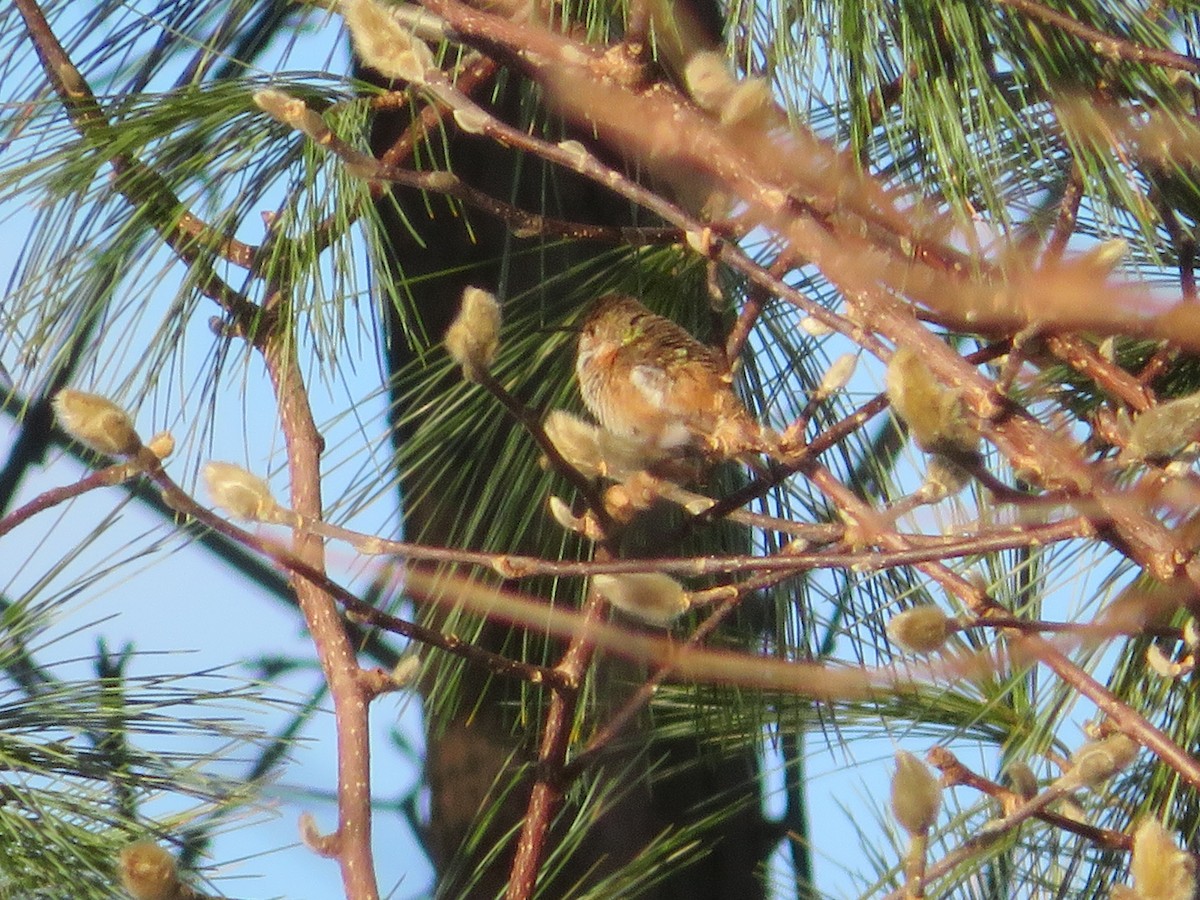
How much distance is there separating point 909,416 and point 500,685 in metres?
0.72

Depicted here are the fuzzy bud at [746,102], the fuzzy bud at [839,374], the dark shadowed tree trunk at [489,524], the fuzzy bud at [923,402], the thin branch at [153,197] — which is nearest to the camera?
the fuzzy bud at [923,402]

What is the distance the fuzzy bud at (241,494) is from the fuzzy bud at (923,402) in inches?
9.4

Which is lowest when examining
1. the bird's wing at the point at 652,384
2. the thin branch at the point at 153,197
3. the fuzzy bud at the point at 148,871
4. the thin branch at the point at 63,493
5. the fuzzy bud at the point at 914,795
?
the fuzzy bud at the point at 914,795

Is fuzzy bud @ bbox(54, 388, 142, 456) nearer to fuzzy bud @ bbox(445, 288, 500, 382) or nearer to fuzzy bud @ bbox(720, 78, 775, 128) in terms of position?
fuzzy bud @ bbox(445, 288, 500, 382)

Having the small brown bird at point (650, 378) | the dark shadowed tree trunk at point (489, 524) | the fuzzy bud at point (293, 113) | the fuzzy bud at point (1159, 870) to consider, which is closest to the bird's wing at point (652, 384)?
the small brown bird at point (650, 378)

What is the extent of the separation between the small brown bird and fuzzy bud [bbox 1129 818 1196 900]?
0.27m

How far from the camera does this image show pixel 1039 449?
0.49 metres

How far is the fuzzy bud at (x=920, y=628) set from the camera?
0.52m

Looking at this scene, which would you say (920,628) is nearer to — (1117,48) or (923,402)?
(923,402)

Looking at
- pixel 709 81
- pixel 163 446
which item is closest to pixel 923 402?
pixel 709 81

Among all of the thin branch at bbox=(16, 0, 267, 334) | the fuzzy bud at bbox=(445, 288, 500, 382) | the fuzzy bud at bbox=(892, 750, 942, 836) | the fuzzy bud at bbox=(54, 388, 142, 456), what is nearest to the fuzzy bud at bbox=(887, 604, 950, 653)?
the fuzzy bud at bbox=(892, 750, 942, 836)

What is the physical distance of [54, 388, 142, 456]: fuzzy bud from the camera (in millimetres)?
502

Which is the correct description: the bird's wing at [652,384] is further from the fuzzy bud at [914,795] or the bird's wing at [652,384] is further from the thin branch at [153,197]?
the fuzzy bud at [914,795]

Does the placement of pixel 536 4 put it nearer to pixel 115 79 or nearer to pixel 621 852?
pixel 115 79
